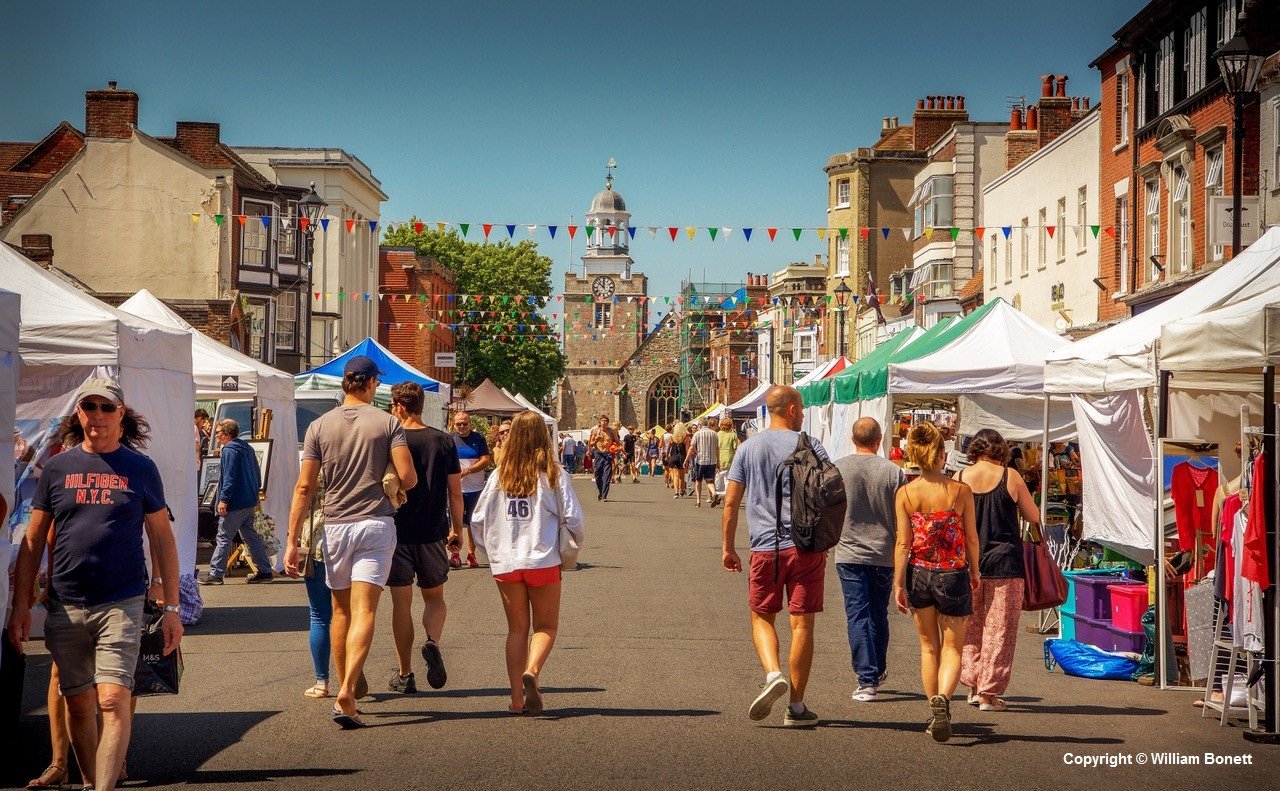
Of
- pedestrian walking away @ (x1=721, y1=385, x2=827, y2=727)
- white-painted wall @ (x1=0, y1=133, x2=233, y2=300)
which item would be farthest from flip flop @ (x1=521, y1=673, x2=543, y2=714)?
white-painted wall @ (x1=0, y1=133, x2=233, y2=300)

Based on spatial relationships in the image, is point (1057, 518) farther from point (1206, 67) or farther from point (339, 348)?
point (339, 348)

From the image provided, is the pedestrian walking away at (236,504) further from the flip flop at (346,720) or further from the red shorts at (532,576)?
the flip flop at (346,720)

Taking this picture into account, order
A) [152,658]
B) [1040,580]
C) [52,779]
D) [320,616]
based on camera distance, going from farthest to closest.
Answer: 1. [1040,580]
2. [320,616]
3. [152,658]
4. [52,779]

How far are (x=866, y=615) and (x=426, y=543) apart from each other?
265 cm

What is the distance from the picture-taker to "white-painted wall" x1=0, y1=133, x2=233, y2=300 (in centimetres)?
4197

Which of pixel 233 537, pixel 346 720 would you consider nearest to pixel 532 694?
pixel 346 720

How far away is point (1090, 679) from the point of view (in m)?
10.1

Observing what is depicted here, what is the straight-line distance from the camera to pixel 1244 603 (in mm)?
8312

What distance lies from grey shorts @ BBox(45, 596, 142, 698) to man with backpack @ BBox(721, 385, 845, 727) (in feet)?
10.9

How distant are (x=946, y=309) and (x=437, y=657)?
3770 centimetres

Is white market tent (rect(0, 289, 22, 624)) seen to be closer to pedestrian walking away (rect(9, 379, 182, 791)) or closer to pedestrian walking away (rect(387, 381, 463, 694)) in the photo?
pedestrian walking away (rect(9, 379, 182, 791))

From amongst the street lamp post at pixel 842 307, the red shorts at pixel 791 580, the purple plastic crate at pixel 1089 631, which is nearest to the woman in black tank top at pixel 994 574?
the red shorts at pixel 791 580

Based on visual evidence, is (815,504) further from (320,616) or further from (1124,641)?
(1124,641)

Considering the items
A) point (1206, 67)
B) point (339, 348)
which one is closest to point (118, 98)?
point (339, 348)
